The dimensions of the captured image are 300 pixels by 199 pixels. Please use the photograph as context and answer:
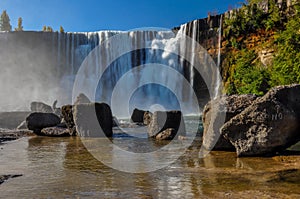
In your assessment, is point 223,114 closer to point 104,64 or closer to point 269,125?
point 269,125

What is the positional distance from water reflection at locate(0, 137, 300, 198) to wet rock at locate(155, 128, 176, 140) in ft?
A: 13.6

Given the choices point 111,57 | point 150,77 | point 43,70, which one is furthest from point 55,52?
point 150,77

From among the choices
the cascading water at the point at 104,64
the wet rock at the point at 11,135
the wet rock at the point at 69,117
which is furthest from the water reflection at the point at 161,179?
the cascading water at the point at 104,64

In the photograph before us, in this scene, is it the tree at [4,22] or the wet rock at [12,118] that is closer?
the wet rock at [12,118]

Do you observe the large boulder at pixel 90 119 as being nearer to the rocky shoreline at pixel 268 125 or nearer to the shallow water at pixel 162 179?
the shallow water at pixel 162 179

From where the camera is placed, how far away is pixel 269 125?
6332mm

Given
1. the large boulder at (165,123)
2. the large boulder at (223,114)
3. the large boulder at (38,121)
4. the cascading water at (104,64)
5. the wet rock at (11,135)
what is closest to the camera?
the large boulder at (223,114)

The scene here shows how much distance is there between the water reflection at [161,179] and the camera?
11.9 ft

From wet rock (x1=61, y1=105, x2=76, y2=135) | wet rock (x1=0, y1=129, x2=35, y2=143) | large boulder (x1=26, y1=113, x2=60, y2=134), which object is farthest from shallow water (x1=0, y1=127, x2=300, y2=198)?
large boulder (x1=26, y1=113, x2=60, y2=134)

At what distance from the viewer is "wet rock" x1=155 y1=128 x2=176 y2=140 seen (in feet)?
34.0

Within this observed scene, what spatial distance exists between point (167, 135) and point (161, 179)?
239 inches

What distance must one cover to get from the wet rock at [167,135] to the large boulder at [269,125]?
3.84 metres

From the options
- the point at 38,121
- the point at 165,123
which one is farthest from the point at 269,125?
the point at 38,121

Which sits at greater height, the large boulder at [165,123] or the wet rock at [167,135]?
the large boulder at [165,123]
